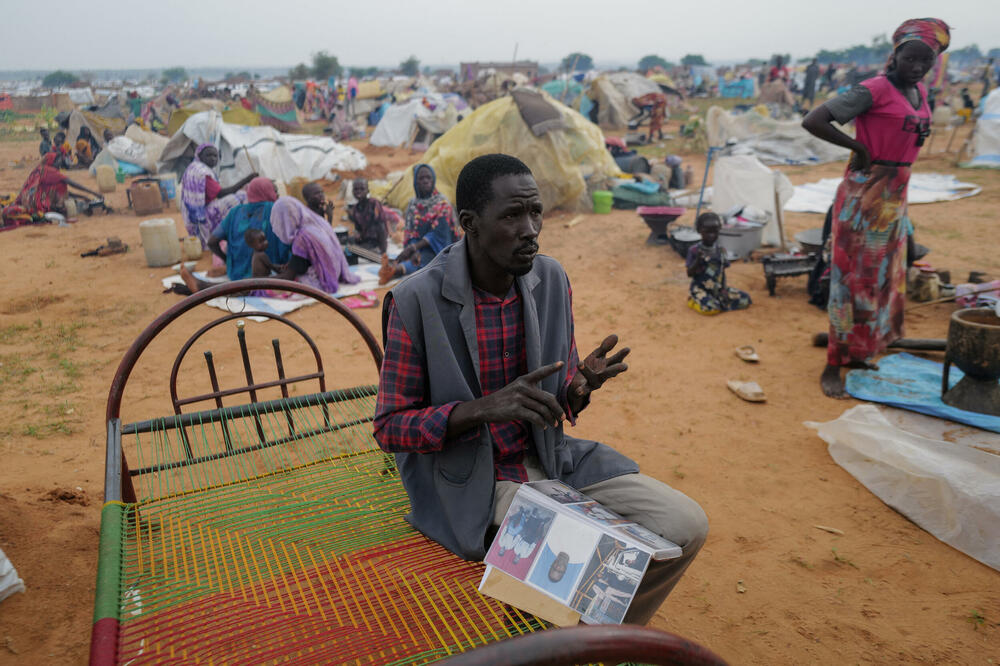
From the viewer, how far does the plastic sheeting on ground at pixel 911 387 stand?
3.73 metres

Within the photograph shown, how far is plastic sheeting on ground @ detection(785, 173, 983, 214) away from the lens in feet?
33.1

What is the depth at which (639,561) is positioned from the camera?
5.40 ft

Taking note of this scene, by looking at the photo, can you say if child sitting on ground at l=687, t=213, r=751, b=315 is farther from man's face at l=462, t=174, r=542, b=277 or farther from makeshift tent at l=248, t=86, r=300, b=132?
makeshift tent at l=248, t=86, r=300, b=132

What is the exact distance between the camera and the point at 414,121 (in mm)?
19734

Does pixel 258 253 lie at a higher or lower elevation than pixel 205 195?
lower

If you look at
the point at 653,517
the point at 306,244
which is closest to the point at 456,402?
the point at 653,517

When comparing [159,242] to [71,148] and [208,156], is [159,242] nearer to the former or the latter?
[208,156]

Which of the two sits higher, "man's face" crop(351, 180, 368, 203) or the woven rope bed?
"man's face" crop(351, 180, 368, 203)

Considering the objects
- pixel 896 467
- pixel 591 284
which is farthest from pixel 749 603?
pixel 591 284

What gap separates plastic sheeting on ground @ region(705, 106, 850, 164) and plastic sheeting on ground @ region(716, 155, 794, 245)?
5.46 metres

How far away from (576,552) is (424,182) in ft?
20.0

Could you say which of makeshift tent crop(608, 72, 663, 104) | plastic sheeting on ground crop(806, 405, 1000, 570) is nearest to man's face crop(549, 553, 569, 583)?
plastic sheeting on ground crop(806, 405, 1000, 570)

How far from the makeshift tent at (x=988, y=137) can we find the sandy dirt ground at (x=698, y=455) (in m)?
5.28

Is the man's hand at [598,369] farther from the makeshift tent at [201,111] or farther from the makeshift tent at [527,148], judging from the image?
the makeshift tent at [201,111]
